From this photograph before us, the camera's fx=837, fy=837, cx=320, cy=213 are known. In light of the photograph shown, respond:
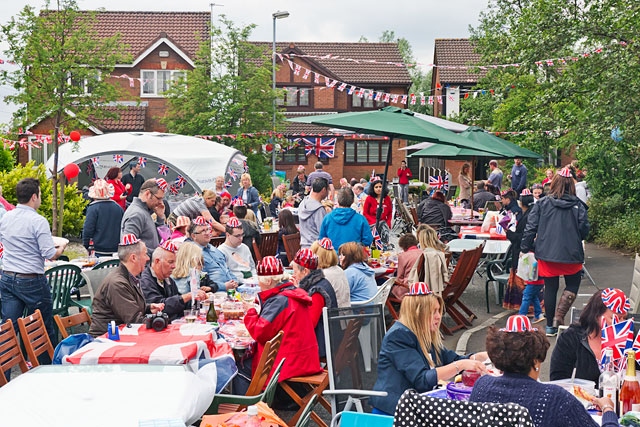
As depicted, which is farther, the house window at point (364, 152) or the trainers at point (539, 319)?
the house window at point (364, 152)

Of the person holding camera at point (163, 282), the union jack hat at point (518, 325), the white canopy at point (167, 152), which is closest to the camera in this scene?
the union jack hat at point (518, 325)

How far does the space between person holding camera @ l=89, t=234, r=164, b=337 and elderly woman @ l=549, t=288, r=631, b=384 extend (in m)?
3.31

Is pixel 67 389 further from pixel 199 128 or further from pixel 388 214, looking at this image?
pixel 199 128

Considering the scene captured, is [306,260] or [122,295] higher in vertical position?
[306,260]

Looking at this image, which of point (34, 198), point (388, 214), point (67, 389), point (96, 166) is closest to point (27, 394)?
point (67, 389)

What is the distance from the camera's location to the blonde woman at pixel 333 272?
25.1 ft

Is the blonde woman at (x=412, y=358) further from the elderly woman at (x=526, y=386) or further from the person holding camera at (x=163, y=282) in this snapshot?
the person holding camera at (x=163, y=282)

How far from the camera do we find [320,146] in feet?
167

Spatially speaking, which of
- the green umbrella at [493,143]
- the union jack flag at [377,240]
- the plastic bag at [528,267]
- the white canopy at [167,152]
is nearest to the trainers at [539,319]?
the plastic bag at [528,267]

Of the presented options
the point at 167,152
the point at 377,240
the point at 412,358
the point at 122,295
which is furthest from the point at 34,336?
the point at 167,152

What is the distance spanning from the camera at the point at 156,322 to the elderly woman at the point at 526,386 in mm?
3079

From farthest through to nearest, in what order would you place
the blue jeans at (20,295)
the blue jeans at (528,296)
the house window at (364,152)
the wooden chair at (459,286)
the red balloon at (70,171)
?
the house window at (364,152) → the red balloon at (70,171) → the blue jeans at (528,296) → the wooden chair at (459,286) → the blue jeans at (20,295)

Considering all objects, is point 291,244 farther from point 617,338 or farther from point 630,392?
point 630,392

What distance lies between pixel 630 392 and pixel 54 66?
15779 millimetres
